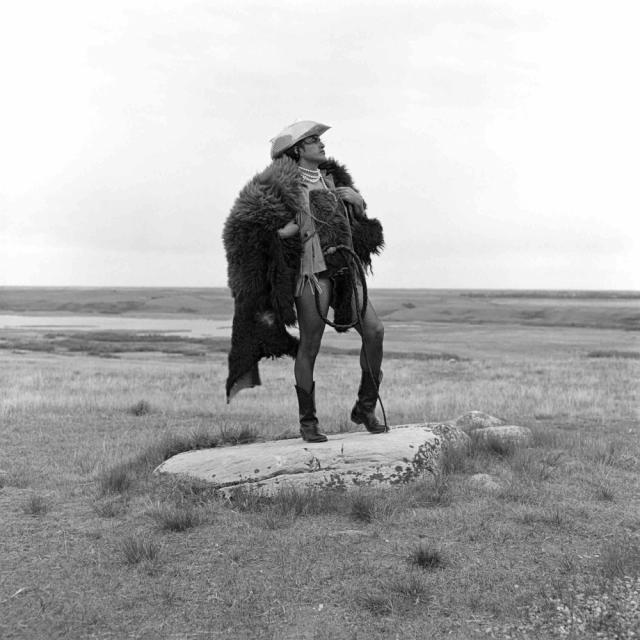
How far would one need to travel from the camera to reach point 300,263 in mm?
6676

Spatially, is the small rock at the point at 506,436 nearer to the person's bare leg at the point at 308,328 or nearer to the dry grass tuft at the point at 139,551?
the person's bare leg at the point at 308,328

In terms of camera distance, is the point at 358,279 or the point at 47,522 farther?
the point at 358,279

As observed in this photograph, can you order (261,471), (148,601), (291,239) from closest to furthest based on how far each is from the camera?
(148,601)
(261,471)
(291,239)

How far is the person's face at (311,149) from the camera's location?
22.2 ft

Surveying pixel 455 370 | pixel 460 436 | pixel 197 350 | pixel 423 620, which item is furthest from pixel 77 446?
pixel 197 350

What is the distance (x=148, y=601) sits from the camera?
415cm

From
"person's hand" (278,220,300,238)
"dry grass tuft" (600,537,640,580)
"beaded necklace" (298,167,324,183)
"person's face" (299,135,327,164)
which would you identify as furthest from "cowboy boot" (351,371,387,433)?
"dry grass tuft" (600,537,640,580)

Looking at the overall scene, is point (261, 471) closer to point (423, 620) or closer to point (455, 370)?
point (423, 620)

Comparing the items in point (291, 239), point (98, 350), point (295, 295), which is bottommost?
point (98, 350)

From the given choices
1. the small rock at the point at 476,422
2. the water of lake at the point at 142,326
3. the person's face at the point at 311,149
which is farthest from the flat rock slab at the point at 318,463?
the water of lake at the point at 142,326

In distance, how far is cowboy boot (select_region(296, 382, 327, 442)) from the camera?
6785 mm

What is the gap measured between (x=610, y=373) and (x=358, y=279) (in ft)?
64.5

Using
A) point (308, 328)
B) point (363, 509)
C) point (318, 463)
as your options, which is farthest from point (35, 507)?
point (308, 328)

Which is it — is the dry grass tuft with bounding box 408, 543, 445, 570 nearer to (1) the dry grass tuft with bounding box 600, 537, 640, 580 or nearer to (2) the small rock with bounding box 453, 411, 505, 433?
(1) the dry grass tuft with bounding box 600, 537, 640, 580
